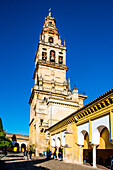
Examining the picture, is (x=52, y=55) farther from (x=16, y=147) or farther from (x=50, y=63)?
(x=16, y=147)

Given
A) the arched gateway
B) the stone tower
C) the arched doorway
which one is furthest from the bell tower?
the arched doorway

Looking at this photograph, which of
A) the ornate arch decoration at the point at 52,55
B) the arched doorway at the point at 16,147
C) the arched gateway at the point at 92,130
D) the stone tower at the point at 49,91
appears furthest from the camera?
the arched doorway at the point at 16,147

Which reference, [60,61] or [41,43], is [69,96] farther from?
[41,43]

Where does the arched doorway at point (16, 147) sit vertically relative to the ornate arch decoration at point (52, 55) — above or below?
below

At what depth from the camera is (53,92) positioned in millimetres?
39312

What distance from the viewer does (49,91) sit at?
128ft

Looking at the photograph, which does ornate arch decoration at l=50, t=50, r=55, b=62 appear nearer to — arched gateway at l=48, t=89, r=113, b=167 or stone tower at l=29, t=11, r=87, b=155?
stone tower at l=29, t=11, r=87, b=155

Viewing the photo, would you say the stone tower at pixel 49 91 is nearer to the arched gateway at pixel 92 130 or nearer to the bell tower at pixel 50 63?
the bell tower at pixel 50 63

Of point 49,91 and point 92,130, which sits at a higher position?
point 49,91

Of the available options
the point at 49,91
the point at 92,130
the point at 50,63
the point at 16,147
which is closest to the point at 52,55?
the point at 50,63

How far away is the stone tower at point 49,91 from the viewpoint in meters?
33.3

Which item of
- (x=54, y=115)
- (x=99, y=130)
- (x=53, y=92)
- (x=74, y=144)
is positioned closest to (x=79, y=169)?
(x=99, y=130)

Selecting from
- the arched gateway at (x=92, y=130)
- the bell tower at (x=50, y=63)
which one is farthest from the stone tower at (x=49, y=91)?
the arched gateway at (x=92, y=130)

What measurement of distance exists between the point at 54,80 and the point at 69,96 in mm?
5168
